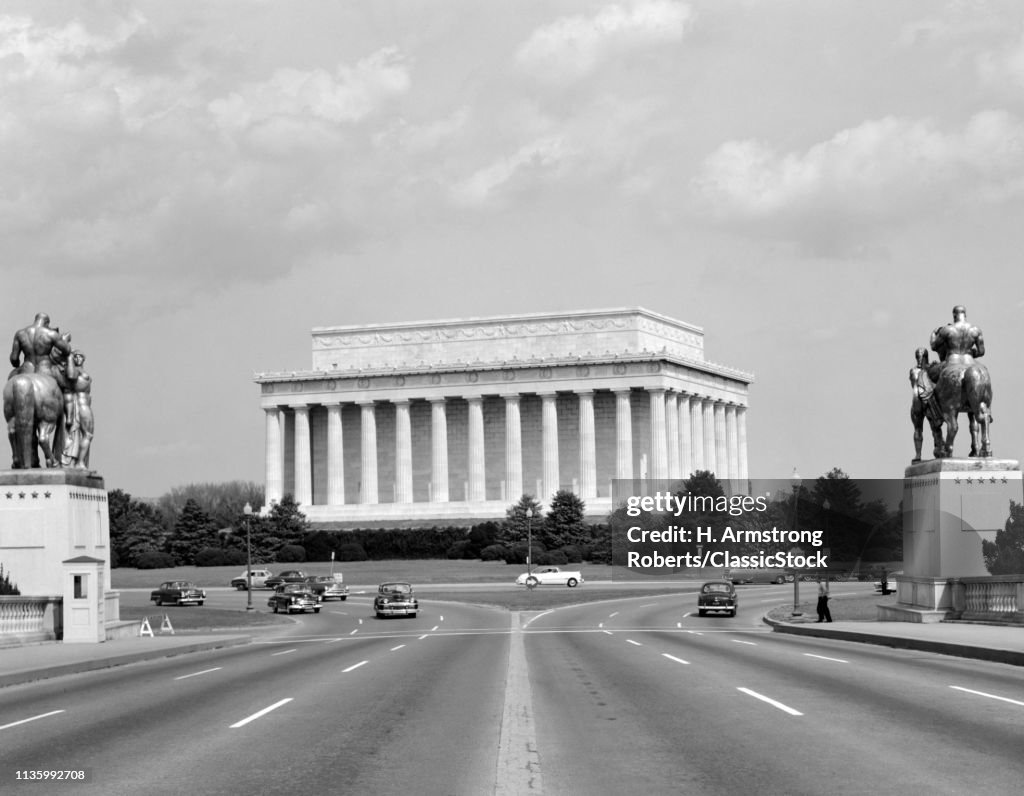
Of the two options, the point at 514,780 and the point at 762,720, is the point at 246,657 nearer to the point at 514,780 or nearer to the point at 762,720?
the point at 762,720

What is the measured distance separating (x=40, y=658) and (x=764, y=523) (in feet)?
276

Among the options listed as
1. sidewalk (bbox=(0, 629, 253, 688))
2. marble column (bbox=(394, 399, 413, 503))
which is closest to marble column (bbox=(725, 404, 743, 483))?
marble column (bbox=(394, 399, 413, 503))

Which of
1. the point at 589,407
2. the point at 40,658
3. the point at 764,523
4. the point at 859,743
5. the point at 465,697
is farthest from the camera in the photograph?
the point at 589,407

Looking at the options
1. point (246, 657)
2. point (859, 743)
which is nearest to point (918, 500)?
point (246, 657)

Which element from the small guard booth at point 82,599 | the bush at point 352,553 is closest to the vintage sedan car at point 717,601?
the small guard booth at point 82,599

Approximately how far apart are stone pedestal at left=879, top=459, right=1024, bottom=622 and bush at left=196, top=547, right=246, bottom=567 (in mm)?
86214

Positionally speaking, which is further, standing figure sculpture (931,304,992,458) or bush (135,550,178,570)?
bush (135,550,178,570)

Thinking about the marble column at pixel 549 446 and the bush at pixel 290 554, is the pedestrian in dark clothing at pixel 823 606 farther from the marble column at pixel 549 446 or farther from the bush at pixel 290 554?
the marble column at pixel 549 446

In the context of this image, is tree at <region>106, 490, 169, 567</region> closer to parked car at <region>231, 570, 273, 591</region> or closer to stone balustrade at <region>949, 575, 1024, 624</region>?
parked car at <region>231, 570, 273, 591</region>

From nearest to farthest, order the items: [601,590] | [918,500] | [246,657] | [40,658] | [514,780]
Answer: [514,780]
[40,658]
[246,657]
[918,500]
[601,590]

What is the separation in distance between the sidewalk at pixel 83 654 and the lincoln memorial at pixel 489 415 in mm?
90613

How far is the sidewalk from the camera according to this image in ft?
87.1

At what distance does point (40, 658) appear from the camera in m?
29.9

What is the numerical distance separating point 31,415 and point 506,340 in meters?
99.9
